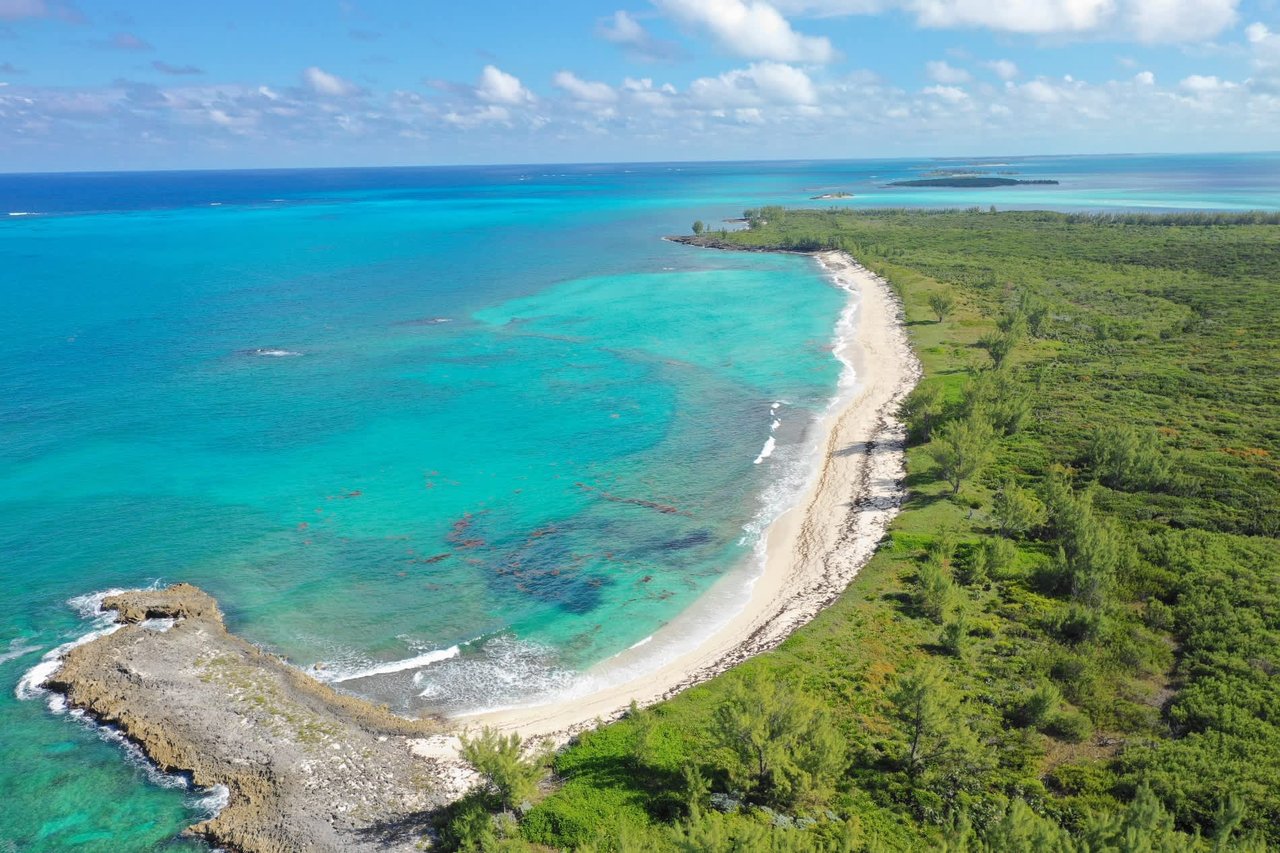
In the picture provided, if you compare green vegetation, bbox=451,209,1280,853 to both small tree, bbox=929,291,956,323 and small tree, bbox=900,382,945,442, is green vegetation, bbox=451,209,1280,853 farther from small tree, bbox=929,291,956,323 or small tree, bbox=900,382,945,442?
small tree, bbox=929,291,956,323

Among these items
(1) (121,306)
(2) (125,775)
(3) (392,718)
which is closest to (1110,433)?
(3) (392,718)

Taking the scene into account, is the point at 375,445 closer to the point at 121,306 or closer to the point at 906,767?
the point at 906,767

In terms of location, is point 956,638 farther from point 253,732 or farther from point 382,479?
point 382,479

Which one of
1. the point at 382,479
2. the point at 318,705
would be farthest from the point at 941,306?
the point at 318,705

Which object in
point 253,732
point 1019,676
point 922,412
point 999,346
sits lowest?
point 253,732

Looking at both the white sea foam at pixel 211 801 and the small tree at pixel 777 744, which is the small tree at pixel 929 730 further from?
the white sea foam at pixel 211 801

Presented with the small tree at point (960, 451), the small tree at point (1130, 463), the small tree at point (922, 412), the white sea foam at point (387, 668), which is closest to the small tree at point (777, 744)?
the white sea foam at point (387, 668)

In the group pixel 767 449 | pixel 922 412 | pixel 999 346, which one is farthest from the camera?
pixel 999 346
